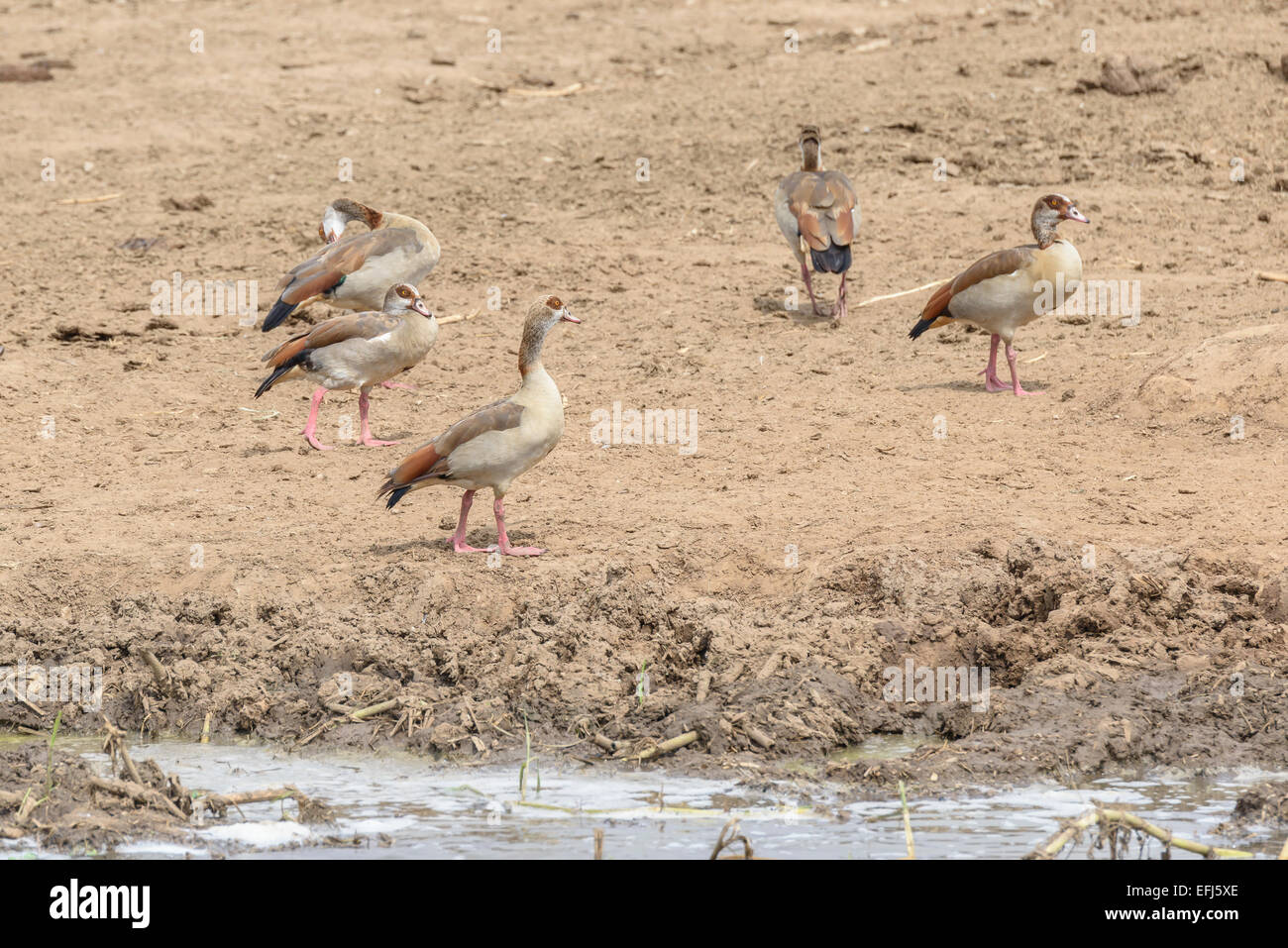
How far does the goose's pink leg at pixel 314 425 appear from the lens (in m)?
10.2

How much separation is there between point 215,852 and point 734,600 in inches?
114

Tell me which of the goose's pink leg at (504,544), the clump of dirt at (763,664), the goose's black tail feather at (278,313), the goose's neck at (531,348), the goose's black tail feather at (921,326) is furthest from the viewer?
the goose's black tail feather at (278,313)

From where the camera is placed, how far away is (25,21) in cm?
2067

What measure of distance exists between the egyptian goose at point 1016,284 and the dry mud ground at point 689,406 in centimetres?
43

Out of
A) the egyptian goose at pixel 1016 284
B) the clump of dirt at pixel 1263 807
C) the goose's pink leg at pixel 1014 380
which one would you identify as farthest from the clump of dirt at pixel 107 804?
the egyptian goose at pixel 1016 284

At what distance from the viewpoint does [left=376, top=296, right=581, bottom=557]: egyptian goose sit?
26.1 ft

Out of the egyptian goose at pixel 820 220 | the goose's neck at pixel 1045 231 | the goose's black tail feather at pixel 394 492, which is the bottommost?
the goose's black tail feather at pixel 394 492

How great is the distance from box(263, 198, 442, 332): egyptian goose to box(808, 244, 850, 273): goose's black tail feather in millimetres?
2703

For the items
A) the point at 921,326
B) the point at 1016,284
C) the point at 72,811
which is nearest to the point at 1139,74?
the point at 921,326

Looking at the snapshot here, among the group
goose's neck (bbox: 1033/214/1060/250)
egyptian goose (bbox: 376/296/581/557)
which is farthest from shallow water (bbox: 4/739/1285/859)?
goose's neck (bbox: 1033/214/1060/250)

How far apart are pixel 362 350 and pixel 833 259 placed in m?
3.60

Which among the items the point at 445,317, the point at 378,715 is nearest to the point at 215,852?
the point at 378,715

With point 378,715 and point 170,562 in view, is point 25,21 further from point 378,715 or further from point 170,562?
point 378,715

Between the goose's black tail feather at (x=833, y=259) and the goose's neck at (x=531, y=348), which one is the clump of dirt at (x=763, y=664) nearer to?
the goose's neck at (x=531, y=348)
